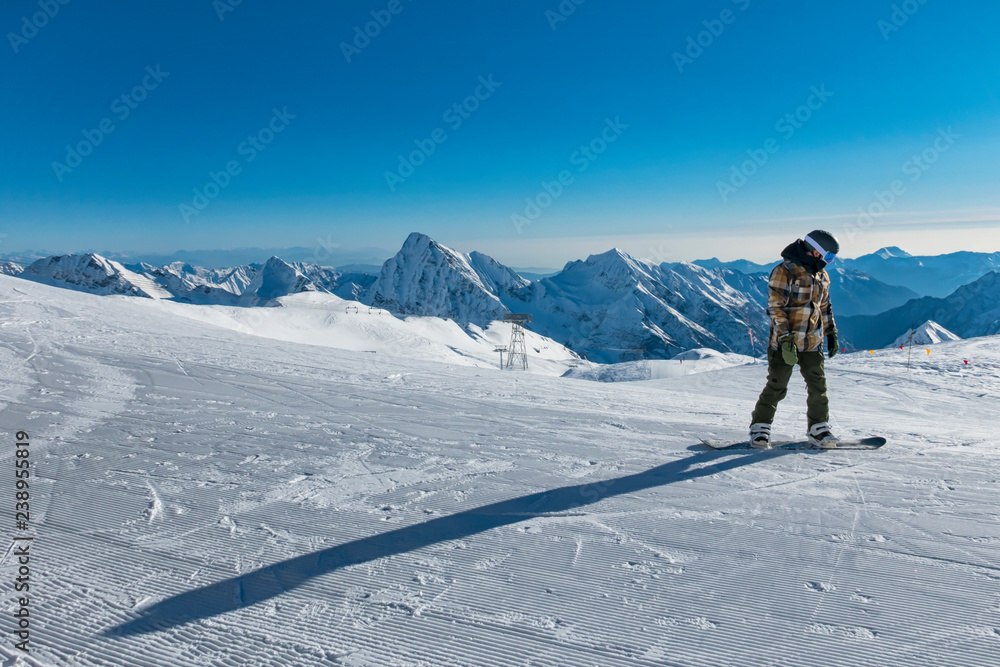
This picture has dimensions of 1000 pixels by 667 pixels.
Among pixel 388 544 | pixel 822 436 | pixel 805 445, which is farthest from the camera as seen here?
pixel 805 445

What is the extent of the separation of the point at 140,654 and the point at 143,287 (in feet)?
671

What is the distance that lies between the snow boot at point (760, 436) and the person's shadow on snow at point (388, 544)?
462 millimetres

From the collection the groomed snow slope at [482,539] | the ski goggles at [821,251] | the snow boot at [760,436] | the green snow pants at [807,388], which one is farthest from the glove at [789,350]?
the groomed snow slope at [482,539]

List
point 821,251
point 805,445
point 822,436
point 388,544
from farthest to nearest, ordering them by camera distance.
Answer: point 805,445 < point 822,436 < point 821,251 < point 388,544

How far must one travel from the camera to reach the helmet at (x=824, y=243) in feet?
17.5

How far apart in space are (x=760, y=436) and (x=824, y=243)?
2160 millimetres

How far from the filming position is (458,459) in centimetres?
A: 516

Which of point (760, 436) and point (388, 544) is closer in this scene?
point (388, 544)

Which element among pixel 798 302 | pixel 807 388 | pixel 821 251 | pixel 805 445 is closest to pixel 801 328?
pixel 798 302

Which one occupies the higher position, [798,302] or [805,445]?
[798,302]

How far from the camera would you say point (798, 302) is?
17.9 feet

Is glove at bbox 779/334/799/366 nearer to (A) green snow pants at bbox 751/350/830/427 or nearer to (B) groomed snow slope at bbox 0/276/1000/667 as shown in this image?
(A) green snow pants at bbox 751/350/830/427

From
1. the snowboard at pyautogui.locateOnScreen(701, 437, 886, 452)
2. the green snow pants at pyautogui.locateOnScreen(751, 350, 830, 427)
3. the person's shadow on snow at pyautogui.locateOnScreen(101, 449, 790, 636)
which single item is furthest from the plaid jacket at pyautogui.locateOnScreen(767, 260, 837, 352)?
the person's shadow on snow at pyautogui.locateOnScreen(101, 449, 790, 636)

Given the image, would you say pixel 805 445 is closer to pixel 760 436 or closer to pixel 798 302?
pixel 760 436
